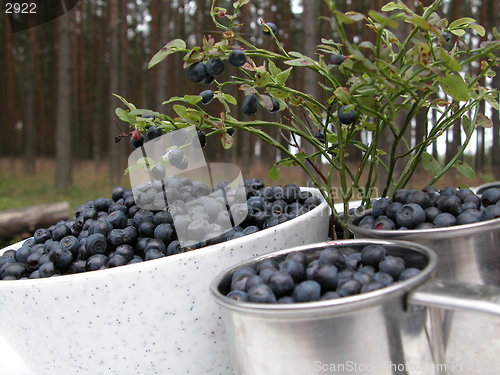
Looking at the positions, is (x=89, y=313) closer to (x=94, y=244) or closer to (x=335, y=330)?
(x=94, y=244)

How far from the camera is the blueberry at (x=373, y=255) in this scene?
500 mm

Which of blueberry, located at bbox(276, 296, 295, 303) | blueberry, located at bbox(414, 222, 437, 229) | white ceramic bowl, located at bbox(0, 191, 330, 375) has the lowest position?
white ceramic bowl, located at bbox(0, 191, 330, 375)

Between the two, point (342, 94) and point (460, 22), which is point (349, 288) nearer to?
point (342, 94)

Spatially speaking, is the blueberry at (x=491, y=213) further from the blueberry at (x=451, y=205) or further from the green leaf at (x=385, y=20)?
the green leaf at (x=385, y=20)

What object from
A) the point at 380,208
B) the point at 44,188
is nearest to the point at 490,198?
the point at 380,208

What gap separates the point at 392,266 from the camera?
1.56 feet

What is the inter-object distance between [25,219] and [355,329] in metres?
3.64

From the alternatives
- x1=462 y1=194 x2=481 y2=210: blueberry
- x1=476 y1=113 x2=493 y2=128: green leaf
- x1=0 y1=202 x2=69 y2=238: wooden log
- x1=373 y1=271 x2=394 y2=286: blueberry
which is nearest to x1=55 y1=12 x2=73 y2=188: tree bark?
x1=0 y1=202 x2=69 y2=238: wooden log

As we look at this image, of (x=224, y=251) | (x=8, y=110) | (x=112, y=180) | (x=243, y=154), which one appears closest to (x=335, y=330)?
(x=224, y=251)

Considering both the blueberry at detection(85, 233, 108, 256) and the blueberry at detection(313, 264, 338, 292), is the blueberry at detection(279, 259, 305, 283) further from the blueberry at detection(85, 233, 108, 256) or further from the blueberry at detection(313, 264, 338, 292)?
the blueberry at detection(85, 233, 108, 256)

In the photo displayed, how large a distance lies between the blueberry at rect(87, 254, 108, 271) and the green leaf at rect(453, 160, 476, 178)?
541 mm

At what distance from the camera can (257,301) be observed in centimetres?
44

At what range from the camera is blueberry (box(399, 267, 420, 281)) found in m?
0.45

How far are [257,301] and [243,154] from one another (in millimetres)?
5920
